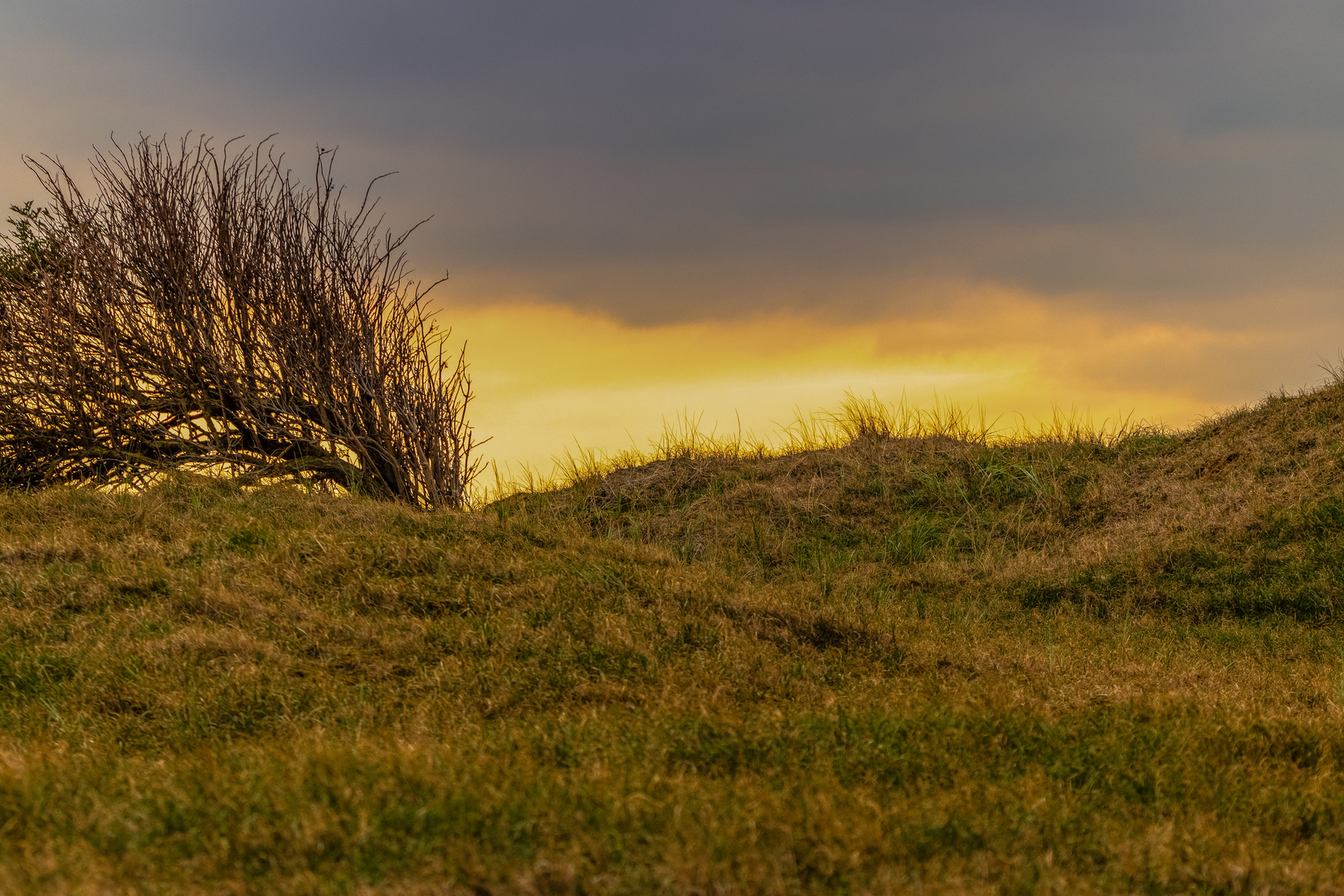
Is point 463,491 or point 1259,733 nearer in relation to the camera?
point 1259,733

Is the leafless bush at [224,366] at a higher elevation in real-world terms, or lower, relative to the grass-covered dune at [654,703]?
higher

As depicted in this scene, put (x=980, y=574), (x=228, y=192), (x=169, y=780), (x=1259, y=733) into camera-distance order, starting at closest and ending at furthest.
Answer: (x=169, y=780)
(x=1259, y=733)
(x=980, y=574)
(x=228, y=192)

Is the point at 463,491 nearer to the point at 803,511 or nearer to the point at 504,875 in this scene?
the point at 803,511

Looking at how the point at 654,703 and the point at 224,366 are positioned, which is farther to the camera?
the point at 224,366

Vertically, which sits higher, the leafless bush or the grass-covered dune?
the leafless bush

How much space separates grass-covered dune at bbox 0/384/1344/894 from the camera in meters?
3.59

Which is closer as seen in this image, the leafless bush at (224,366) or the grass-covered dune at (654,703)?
the grass-covered dune at (654,703)

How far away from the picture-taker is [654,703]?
5781mm

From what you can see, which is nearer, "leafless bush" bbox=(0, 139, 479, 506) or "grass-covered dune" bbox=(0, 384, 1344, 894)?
"grass-covered dune" bbox=(0, 384, 1344, 894)

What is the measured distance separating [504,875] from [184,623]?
456 centimetres

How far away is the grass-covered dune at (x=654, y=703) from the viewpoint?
3590 mm

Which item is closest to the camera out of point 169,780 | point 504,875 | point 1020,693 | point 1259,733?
point 504,875

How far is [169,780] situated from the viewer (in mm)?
4281

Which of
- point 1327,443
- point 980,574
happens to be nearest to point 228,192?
point 980,574
